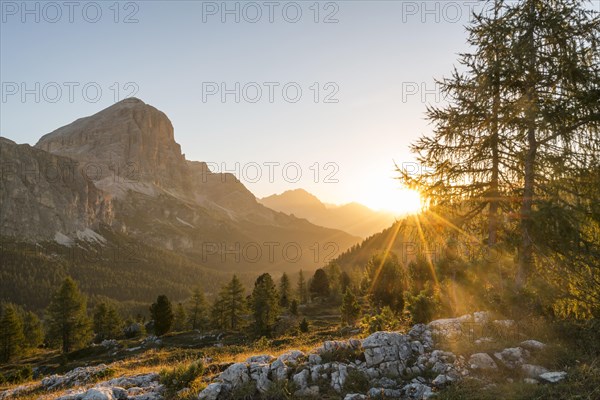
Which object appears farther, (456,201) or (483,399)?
(456,201)

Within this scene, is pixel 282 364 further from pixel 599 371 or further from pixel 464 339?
pixel 599 371

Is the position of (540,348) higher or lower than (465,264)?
lower

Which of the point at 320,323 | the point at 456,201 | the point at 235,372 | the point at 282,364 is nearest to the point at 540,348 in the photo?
the point at 456,201

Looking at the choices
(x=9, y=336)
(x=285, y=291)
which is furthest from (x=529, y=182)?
(x=285, y=291)

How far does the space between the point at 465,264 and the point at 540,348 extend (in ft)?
13.2

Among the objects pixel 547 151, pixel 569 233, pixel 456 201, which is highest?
pixel 547 151

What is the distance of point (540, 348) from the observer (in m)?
10.4

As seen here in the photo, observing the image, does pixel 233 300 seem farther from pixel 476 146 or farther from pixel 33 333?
pixel 476 146

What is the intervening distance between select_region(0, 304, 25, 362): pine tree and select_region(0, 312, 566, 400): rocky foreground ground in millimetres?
56418

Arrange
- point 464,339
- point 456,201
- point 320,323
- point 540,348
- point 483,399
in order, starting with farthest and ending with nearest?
point 320,323 → point 456,201 → point 464,339 → point 540,348 → point 483,399

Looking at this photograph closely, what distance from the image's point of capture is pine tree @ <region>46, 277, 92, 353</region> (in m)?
52.0

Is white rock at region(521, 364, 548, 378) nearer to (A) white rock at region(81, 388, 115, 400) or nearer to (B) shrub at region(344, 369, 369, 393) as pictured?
(B) shrub at region(344, 369, 369, 393)

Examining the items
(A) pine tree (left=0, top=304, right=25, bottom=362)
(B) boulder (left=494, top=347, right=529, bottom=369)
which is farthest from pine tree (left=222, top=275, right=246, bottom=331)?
(B) boulder (left=494, top=347, right=529, bottom=369)

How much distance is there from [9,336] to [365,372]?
64.1 metres
